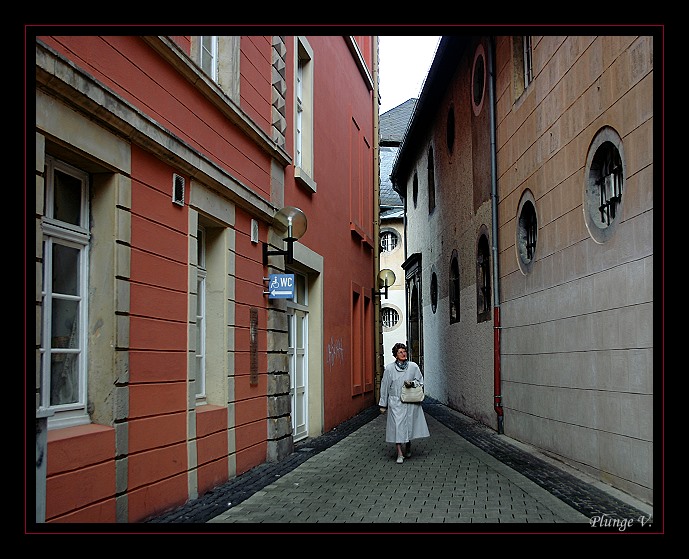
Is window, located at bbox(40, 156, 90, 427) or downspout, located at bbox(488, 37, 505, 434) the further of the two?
downspout, located at bbox(488, 37, 505, 434)

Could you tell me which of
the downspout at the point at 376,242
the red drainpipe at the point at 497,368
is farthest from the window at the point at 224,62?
the downspout at the point at 376,242

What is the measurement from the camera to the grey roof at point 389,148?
44.8 metres

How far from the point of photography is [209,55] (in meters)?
9.52

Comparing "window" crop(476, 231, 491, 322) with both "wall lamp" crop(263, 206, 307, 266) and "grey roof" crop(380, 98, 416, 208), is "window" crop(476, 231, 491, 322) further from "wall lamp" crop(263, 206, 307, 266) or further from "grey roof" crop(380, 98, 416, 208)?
"grey roof" crop(380, 98, 416, 208)

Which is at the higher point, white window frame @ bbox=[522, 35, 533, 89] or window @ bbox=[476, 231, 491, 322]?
white window frame @ bbox=[522, 35, 533, 89]

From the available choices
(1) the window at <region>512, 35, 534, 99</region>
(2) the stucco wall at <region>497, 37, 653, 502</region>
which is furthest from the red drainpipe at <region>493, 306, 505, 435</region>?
(1) the window at <region>512, 35, 534, 99</region>

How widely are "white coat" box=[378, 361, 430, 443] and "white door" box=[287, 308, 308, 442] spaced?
1933 millimetres

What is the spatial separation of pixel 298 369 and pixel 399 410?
8.92 ft

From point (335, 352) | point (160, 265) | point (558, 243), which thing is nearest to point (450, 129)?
point (335, 352)

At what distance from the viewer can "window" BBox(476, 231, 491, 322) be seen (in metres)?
16.0

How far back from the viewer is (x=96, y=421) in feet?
21.8

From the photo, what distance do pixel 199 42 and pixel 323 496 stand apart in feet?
15.7

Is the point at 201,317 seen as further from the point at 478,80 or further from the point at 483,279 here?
the point at 478,80
